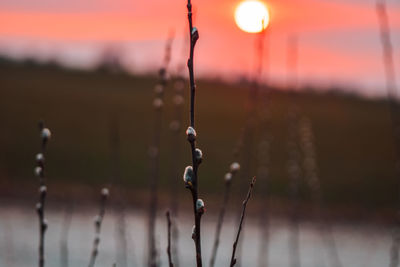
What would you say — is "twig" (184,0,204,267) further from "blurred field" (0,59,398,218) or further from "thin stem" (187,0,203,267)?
"blurred field" (0,59,398,218)

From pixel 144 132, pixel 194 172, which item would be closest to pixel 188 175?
pixel 194 172

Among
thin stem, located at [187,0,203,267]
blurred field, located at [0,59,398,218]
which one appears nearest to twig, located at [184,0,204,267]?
thin stem, located at [187,0,203,267]

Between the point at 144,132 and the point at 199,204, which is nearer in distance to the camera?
the point at 199,204

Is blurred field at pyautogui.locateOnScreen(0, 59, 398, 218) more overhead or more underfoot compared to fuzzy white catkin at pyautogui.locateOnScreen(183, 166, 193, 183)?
more overhead

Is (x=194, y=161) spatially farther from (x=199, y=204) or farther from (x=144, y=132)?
(x=144, y=132)

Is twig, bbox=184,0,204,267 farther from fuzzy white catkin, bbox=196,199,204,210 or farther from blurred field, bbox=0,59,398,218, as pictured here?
blurred field, bbox=0,59,398,218

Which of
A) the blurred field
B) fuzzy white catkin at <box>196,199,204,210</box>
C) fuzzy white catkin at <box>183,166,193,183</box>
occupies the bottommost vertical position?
fuzzy white catkin at <box>196,199,204,210</box>

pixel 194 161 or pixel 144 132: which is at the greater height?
pixel 144 132

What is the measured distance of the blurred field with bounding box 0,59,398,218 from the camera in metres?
16.3

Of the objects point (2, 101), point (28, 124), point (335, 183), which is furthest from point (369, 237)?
point (2, 101)

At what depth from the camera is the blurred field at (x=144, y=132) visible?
16.3m

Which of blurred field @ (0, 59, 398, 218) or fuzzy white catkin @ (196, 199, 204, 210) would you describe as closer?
fuzzy white catkin @ (196, 199, 204, 210)

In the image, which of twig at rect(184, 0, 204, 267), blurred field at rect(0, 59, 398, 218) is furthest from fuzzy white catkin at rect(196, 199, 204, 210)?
blurred field at rect(0, 59, 398, 218)

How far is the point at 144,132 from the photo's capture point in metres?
19.1
